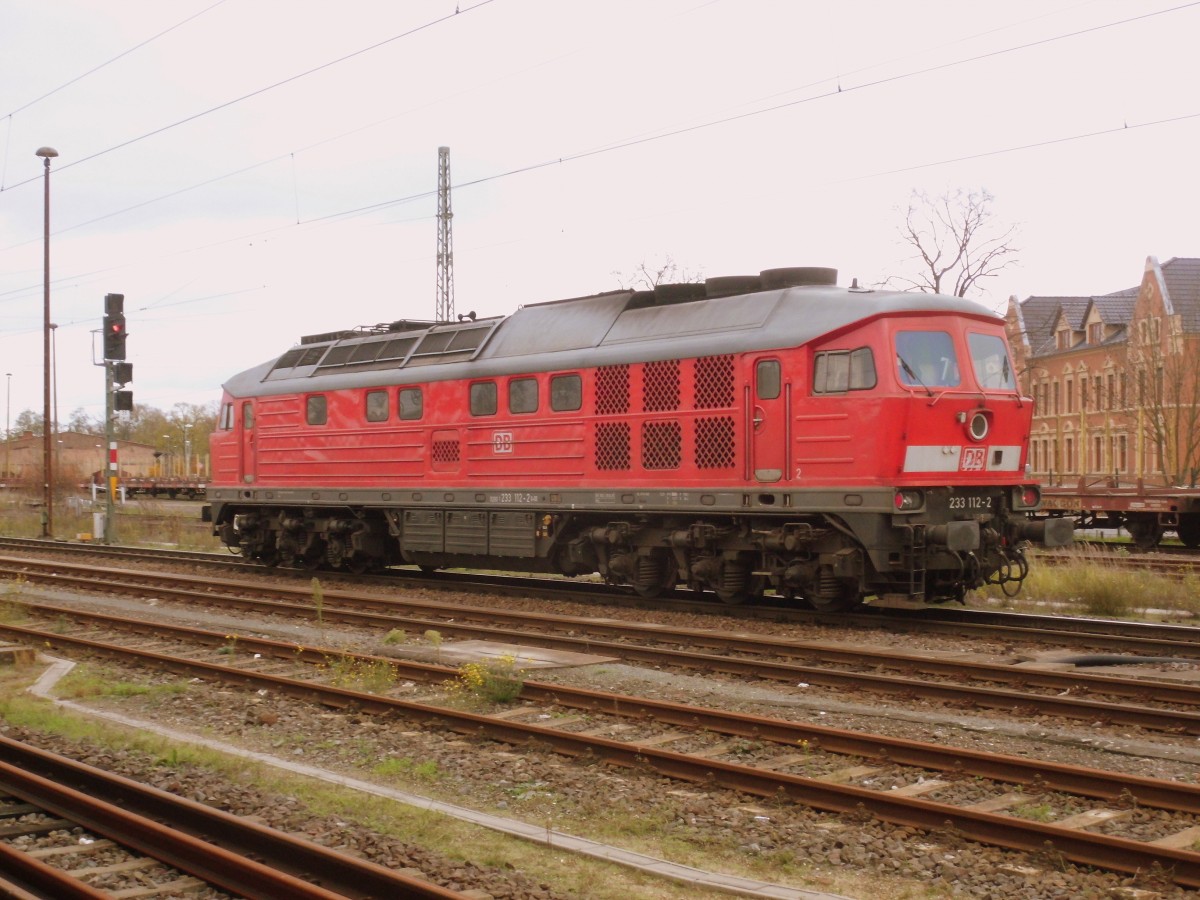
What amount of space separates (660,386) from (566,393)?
5.72 ft

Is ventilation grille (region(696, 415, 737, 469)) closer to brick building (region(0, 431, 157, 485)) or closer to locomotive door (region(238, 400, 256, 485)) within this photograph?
locomotive door (region(238, 400, 256, 485))

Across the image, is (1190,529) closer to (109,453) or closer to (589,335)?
(589,335)

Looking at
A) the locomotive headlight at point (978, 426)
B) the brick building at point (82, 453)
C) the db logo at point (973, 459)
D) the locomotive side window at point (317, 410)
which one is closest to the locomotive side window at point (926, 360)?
the locomotive headlight at point (978, 426)

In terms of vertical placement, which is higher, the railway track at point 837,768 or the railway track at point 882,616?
the railway track at point 882,616

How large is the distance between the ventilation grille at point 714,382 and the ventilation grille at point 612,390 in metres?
1.25

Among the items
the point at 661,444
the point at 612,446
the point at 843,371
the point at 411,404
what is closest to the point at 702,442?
the point at 661,444

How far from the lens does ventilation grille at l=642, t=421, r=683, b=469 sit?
15.5m

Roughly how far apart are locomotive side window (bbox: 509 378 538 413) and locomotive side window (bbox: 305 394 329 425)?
4650 millimetres

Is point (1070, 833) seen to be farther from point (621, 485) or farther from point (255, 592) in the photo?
point (255, 592)

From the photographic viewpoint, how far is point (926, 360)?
45.3ft

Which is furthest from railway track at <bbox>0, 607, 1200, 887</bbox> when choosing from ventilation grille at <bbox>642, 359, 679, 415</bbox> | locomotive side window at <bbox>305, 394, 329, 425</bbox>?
locomotive side window at <bbox>305, 394, 329, 425</bbox>

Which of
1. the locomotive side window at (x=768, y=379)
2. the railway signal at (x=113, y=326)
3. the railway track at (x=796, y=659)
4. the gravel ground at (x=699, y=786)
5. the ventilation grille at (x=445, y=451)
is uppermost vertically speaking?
the railway signal at (x=113, y=326)

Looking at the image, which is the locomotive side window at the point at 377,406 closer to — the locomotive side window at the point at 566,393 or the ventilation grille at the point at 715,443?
the locomotive side window at the point at 566,393

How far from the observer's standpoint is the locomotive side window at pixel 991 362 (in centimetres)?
1427
